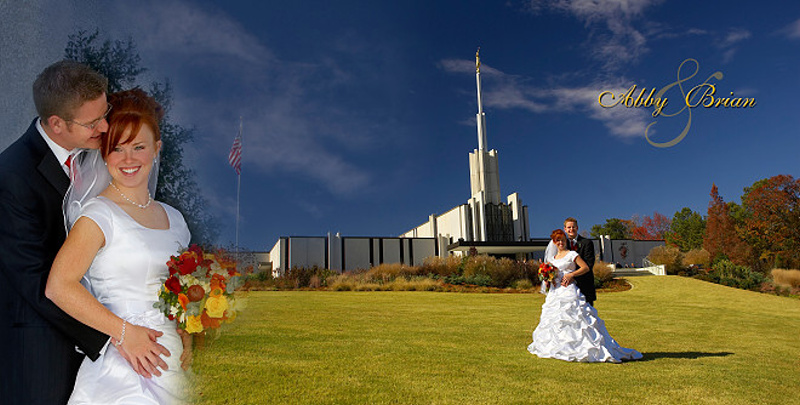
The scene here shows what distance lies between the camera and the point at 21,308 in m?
2.44

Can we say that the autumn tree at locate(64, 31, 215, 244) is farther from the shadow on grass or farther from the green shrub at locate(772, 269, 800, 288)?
the green shrub at locate(772, 269, 800, 288)

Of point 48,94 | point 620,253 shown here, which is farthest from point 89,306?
point 620,253

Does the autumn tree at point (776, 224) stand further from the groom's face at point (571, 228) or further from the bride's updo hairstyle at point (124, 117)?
the bride's updo hairstyle at point (124, 117)

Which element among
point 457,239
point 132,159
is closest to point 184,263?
point 132,159

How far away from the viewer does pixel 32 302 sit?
2.33 m

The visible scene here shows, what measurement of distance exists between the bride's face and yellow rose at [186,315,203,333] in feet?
2.66

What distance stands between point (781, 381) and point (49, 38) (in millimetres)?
12760

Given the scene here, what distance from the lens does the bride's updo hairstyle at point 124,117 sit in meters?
2.58

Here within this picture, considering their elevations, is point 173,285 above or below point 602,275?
above

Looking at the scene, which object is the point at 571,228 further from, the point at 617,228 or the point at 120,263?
the point at 617,228

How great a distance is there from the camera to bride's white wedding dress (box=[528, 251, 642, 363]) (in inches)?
362

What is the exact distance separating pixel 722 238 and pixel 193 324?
4995cm

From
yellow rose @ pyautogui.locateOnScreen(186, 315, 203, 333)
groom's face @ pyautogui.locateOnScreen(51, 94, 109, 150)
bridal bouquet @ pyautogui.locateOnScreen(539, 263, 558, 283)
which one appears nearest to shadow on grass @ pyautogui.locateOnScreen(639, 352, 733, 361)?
bridal bouquet @ pyautogui.locateOnScreen(539, 263, 558, 283)

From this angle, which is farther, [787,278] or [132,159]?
[787,278]
